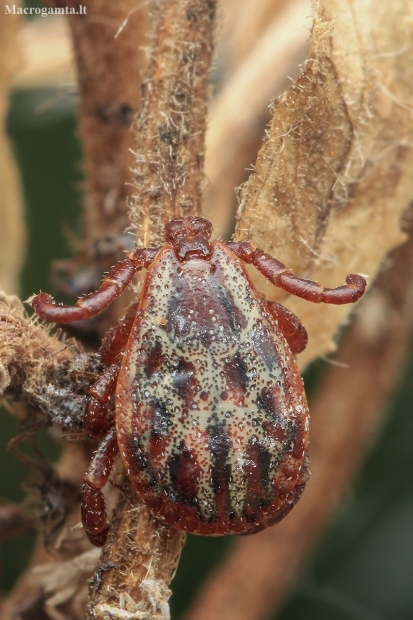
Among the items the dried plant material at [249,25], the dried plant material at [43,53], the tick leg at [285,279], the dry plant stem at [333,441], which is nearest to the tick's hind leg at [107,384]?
the tick leg at [285,279]

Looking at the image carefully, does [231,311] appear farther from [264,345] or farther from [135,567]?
[135,567]

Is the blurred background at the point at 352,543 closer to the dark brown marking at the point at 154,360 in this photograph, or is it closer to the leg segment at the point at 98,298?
the leg segment at the point at 98,298

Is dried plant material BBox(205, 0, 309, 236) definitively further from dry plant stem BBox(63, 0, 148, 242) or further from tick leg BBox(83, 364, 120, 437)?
tick leg BBox(83, 364, 120, 437)

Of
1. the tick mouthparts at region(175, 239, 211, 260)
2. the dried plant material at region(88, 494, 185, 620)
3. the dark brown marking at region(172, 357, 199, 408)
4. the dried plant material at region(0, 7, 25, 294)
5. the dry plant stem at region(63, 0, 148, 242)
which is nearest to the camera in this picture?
the dried plant material at region(88, 494, 185, 620)

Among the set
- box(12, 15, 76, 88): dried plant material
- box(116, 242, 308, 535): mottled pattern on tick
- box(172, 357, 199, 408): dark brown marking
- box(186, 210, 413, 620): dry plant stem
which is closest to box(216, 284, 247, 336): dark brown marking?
box(116, 242, 308, 535): mottled pattern on tick

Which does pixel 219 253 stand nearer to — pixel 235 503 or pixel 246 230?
pixel 246 230

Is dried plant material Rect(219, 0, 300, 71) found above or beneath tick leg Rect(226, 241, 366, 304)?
above
